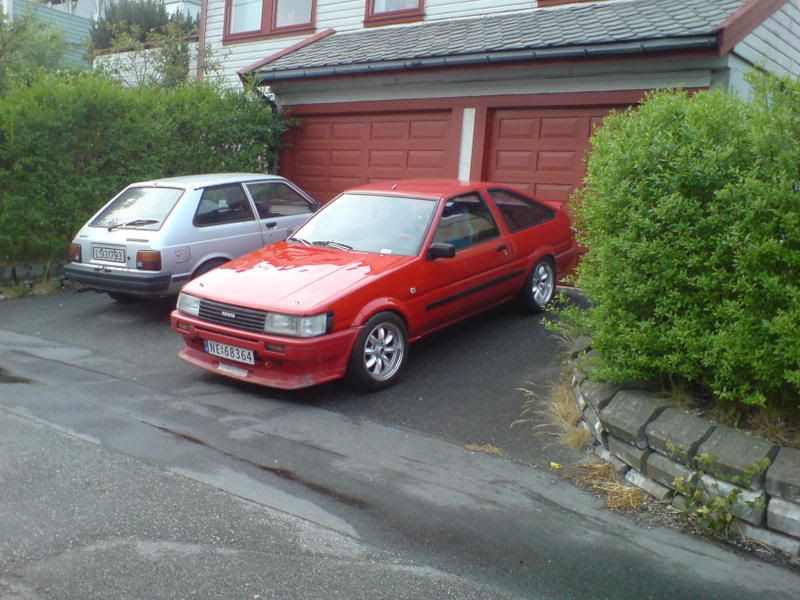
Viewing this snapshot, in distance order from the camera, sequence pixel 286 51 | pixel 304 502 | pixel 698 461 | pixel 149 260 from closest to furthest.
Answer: pixel 698 461 → pixel 304 502 → pixel 149 260 → pixel 286 51

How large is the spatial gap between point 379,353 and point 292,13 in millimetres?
11442

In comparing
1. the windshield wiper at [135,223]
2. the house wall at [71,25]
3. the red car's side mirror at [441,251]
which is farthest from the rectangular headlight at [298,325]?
the house wall at [71,25]

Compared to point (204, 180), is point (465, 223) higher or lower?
lower

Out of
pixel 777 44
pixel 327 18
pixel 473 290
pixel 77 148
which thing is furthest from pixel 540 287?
pixel 327 18

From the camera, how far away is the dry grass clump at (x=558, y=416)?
18.7 feet

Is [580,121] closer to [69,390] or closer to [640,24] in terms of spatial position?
[640,24]

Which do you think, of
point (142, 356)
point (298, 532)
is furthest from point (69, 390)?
point (298, 532)

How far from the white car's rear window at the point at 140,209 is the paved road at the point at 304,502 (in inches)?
96.9

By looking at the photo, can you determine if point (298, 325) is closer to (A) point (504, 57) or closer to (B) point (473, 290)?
(B) point (473, 290)

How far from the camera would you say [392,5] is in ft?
47.9

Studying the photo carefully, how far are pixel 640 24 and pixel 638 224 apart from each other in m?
6.23

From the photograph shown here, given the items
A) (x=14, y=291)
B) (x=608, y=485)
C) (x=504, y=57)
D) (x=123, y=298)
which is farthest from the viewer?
(x=504, y=57)

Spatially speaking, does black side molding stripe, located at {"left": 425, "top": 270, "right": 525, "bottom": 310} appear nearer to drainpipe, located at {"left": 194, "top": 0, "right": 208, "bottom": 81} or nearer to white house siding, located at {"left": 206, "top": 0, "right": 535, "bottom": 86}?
white house siding, located at {"left": 206, "top": 0, "right": 535, "bottom": 86}

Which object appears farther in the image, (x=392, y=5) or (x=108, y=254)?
(x=392, y=5)
